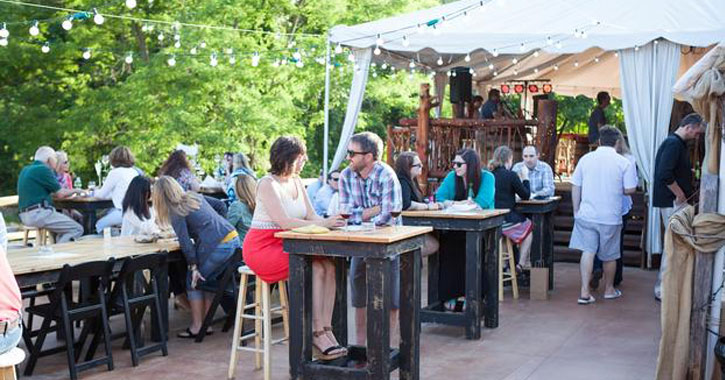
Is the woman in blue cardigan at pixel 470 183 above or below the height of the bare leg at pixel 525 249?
above

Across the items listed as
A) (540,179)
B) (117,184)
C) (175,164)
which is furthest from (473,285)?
(117,184)

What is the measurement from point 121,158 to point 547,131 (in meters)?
6.11

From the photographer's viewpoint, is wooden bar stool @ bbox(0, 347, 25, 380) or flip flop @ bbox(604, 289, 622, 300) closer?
wooden bar stool @ bbox(0, 347, 25, 380)

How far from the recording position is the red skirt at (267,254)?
610cm

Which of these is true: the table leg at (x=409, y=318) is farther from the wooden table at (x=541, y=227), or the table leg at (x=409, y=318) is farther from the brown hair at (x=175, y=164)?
the brown hair at (x=175, y=164)

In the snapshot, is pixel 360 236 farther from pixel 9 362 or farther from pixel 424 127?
pixel 424 127

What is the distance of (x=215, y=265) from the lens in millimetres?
7500

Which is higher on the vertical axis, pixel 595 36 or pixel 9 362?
pixel 595 36

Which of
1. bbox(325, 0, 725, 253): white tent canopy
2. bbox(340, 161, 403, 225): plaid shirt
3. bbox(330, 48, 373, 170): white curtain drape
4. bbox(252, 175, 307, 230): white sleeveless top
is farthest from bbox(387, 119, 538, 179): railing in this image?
bbox(252, 175, 307, 230): white sleeveless top

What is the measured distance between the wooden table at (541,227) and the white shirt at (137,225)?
3.72 metres

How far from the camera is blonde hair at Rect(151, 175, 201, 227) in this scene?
7.42 metres

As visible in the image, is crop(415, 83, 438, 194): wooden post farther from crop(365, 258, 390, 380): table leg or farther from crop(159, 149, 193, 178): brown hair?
crop(365, 258, 390, 380): table leg

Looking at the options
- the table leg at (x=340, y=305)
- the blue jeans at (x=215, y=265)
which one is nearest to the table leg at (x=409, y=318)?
the table leg at (x=340, y=305)

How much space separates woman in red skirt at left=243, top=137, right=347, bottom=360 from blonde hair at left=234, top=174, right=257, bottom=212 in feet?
7.02
